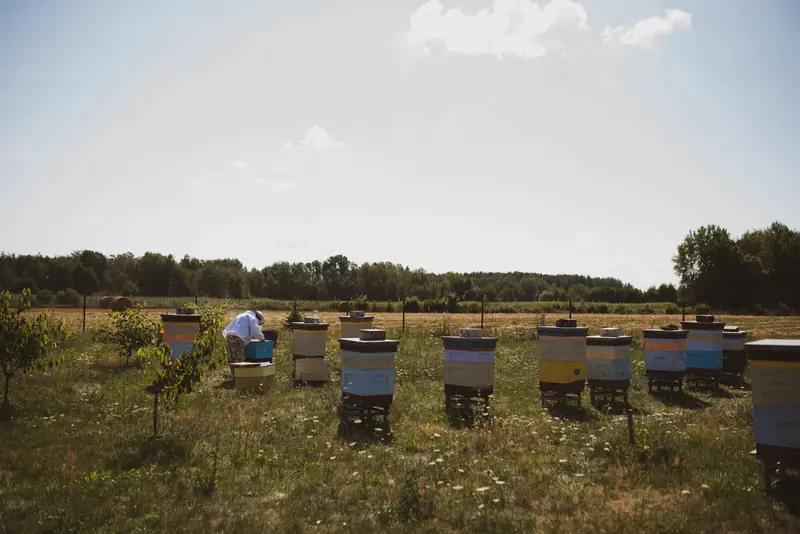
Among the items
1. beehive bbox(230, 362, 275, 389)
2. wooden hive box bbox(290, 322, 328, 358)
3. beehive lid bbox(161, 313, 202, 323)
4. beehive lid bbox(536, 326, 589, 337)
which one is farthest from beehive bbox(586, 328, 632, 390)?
beehive lid bbox(161, 313, 202, 323)

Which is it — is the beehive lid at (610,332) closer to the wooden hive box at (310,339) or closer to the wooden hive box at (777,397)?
the wooden hive box at (777,397)

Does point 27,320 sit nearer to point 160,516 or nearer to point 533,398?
point 160,516

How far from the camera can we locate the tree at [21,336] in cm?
1117

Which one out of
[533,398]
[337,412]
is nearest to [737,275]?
[533,398]

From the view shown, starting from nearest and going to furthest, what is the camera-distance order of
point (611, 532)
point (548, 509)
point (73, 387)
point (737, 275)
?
1. point (611, 532)
2. point (548, 509)
3. point (73, 387)
4. point (737, 275)

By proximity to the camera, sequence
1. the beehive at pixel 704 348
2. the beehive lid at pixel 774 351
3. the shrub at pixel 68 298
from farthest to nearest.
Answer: the shrub at pixel 68 298, the beehive at pixel 704 348, the beehive lid at pixel 774 351

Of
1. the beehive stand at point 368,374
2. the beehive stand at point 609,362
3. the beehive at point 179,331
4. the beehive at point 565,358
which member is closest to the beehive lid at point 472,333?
the beehive at point 565,358

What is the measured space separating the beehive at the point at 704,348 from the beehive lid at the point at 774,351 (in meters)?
9.85

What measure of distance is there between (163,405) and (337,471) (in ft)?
18.2

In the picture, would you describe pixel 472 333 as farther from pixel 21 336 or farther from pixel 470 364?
pixel 21 336

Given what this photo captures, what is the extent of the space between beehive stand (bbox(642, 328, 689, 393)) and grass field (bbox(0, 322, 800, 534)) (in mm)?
1789

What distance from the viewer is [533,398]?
14773 millimetres

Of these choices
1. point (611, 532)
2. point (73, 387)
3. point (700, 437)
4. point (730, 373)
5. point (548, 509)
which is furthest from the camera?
point (730, 373)

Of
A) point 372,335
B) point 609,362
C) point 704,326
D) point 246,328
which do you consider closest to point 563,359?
point 609,362
